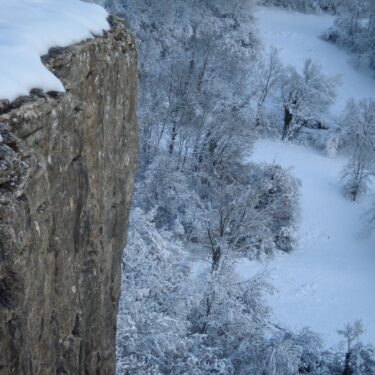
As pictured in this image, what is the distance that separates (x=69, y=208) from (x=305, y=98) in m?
28.7

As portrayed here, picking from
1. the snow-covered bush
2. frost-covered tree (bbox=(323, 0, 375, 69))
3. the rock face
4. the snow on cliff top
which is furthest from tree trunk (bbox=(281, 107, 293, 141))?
the snow on cliff top

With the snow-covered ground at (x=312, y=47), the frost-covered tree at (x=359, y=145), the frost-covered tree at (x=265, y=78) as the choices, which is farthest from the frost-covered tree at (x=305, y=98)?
the frost-covered tree at (x=359, y=145)

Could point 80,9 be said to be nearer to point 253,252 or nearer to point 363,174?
point 253,252

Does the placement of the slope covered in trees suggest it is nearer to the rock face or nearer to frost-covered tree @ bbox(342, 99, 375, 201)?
frost-covered tree @ bbox(342, 99, 375, 201)

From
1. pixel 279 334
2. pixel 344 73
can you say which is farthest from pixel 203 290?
pixel 344 73

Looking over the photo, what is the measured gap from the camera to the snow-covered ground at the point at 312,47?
34.4 metres

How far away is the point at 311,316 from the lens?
65.1ft

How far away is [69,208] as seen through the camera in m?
5.32

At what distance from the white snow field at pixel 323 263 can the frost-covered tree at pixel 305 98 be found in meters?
3.03

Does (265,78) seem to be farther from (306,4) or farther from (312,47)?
(306,4)

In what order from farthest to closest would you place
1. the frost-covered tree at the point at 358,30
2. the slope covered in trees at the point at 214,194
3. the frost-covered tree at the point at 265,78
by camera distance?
the frost-covered tree at the point at 358,30, the frost-covered tree at the point at 265,78, the slope covered in trees at the point at 214,194

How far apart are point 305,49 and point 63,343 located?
35374 millimetres

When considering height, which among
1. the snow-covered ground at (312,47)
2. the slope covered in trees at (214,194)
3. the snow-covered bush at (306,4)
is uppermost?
the snow-covered bush at (306,4)

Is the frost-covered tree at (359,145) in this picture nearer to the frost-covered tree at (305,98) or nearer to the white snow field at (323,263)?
the white snow field at (323,263)
